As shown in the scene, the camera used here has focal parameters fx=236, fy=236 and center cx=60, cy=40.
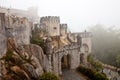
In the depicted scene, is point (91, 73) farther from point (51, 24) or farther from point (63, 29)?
Answer: point (51, 24)

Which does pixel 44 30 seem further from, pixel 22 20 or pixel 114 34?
pixel 114 34

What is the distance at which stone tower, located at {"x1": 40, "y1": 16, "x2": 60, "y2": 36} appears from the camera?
4651cm

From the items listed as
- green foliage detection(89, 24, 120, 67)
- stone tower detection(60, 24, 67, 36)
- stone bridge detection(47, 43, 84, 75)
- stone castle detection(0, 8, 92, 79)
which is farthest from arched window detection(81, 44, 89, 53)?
green foliage detection(89, 24, 120, 67)

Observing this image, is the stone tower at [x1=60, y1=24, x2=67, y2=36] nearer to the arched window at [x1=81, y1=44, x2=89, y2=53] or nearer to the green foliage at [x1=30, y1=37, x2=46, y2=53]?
the arched window at [x1=81, y1=44, x2=89, y2=53]

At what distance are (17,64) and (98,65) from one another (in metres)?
23.8

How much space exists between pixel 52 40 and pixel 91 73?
9.45 meters

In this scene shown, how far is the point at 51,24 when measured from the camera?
4700 cm

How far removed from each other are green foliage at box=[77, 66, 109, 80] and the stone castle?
1.91m

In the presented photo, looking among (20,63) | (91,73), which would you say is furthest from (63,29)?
(20,63)

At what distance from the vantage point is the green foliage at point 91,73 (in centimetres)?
4031

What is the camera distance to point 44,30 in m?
45.0

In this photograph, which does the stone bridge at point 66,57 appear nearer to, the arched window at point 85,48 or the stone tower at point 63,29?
the stone tower at point 63,29

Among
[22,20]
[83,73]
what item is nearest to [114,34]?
[83,73]

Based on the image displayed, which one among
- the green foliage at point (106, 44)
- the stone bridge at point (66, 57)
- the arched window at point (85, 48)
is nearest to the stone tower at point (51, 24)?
the stone bridge at point (66, 57)
